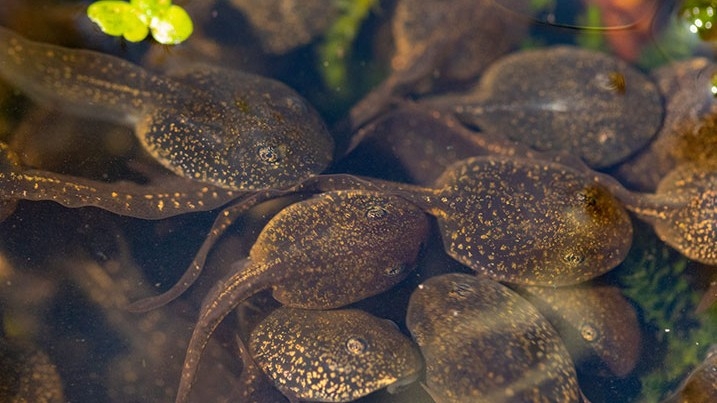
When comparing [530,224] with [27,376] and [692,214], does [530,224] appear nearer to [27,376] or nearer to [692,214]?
[692,214]

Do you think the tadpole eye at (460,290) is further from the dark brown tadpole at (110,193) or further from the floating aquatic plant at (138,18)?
the floating aquatic plant at (138,18)

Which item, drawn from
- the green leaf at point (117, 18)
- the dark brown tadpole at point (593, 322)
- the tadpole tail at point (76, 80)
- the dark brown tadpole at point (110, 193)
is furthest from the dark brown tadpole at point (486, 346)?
the green leaf at point (117, 18)

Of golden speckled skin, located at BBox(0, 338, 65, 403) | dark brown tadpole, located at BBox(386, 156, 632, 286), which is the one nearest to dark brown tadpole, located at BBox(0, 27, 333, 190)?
dark brown tadpole, located at BBox(386, 156, 632, 286)

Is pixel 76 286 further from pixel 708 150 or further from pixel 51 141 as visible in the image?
pixel 708 150

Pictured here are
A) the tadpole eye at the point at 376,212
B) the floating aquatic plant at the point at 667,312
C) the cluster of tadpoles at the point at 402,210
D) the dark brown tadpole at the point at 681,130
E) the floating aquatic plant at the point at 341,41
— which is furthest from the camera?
the floating aquatic plant at the point at 341,41

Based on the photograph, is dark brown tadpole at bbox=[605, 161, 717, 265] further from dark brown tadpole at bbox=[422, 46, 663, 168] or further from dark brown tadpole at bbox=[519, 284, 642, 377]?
dark brown tadpole at bbox=[519, 284, 642, 377]

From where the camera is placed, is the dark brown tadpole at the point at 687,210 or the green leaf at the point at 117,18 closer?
the dark brown tadpole at the point at 687,210

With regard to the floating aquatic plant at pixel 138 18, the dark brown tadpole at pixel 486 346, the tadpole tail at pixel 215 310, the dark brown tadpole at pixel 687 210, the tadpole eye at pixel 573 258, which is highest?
the dark brown tadpole at pixel 687 210
